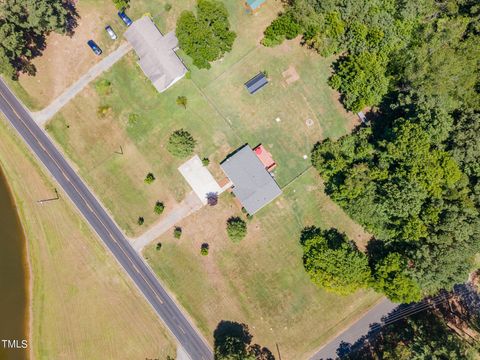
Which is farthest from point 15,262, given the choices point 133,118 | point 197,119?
point 197,119

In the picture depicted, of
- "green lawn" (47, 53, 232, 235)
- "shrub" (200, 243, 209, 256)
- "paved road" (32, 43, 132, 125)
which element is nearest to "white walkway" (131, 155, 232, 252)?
"green lawn" (47, 53, 232, 235)

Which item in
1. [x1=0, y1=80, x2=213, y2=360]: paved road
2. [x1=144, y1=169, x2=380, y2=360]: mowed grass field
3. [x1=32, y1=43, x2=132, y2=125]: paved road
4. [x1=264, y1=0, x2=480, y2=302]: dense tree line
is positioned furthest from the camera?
[x1=32, y1=43, x2=132, y2=125]: paved road

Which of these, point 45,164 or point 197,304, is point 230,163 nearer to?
point 197,304

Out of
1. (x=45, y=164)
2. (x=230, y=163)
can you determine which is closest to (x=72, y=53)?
(x=45, y=164)

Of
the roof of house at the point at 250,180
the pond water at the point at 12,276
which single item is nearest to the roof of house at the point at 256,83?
the roof of house at the point at 250,180

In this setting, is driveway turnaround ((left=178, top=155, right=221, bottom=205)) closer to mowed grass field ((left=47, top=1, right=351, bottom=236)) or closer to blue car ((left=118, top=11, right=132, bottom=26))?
mowed grass field ((left=47, top=1, right=351, bottom=236))

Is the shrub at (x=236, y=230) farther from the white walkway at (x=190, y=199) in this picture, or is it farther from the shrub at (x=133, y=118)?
the shrub at (x=133, y=118)

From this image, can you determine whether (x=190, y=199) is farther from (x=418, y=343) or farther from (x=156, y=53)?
(x=418, y=343)
